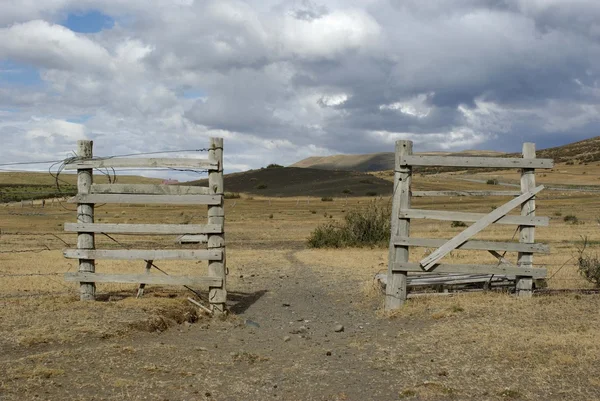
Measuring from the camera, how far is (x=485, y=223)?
10875 mm

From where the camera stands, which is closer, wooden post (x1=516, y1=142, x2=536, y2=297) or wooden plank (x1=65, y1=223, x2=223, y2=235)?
wooden plank (x1=65, y1=223, x2=223, y2=235)

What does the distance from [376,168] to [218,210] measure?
16207 cm

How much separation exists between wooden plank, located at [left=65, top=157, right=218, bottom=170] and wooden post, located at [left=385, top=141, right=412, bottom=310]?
10.8ft

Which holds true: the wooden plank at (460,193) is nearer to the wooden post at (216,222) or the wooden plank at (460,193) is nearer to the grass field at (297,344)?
the grass field at (297,344)

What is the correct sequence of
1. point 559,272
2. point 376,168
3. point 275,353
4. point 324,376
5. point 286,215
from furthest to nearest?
point 376,168, point 286,215, point 559,272, point 275,353, point 324,376

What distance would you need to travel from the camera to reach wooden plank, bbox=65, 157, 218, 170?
1070 centimetres

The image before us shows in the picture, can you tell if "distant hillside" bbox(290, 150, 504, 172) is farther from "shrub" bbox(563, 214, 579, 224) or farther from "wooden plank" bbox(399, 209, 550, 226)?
"wooden plank" bbox(399, 209, 550, 226)

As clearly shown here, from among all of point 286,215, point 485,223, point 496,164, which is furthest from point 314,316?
point 286,215

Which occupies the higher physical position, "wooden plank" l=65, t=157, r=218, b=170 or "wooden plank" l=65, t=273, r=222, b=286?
"wooden plank" l=65, t=157, r=218, b=170

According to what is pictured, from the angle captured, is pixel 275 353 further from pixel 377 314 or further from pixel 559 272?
pixel 559 272

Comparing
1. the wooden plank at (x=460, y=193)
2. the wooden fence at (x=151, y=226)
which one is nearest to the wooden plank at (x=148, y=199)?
the wooden fence at (x=151, y=226)

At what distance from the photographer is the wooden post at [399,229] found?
1109cm

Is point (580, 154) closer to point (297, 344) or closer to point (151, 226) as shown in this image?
point (151, 226)

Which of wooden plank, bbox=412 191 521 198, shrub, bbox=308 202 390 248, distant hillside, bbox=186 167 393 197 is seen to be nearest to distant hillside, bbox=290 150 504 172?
distant hillside, bbox=186 167 393 197
